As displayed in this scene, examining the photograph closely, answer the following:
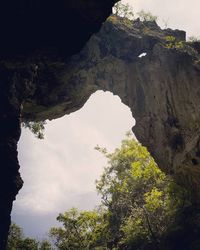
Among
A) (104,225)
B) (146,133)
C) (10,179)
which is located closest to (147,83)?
(146,133)

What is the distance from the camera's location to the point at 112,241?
40.4 meters

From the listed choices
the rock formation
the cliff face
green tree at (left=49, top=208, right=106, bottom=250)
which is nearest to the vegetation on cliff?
green tree at (left=49, top=208, right=106, bottom=250)

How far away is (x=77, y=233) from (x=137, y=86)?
1906 cm

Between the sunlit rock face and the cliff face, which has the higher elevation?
the sunlit rock face

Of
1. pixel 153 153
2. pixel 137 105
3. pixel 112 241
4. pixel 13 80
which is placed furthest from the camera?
pixel 112 241

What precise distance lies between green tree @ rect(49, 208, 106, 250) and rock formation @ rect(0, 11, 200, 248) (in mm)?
13376

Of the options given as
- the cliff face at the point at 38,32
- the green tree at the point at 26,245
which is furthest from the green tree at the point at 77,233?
the cliff face at the point at 38,32

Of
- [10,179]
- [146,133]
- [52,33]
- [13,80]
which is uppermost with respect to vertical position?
[13,80]

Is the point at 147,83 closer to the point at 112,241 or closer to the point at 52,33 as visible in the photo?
the point at 52,33

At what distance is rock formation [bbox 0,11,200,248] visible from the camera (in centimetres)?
2548

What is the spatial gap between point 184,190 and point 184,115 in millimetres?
8942

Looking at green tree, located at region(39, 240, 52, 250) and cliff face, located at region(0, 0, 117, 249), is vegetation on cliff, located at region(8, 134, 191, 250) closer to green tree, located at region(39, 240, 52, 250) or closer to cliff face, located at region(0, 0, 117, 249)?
green tree, located at region(39, 240, 52, 250)

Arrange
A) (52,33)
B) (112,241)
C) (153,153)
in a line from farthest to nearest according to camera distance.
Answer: (112,241) → (153,153) → (52,33)

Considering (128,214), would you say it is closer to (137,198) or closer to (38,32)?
(137,198)
